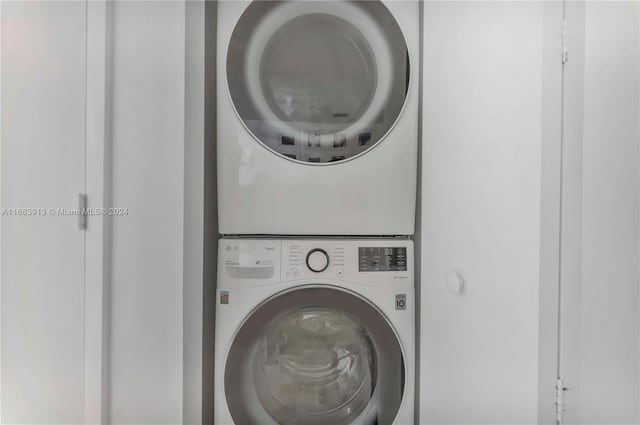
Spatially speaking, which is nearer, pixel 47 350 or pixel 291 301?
pixel 47 350

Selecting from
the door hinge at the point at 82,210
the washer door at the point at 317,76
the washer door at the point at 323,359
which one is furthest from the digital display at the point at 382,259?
the door hinge at the point at 82,210

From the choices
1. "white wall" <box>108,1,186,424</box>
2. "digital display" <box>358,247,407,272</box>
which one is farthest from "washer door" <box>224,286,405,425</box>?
"white wall" <box>108,1,186,424</box>

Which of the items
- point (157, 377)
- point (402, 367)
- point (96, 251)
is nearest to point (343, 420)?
point (402, 367)

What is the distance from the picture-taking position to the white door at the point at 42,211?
737mm

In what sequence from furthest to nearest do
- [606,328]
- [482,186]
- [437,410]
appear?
[437,410] < [482,186] < [606,328]

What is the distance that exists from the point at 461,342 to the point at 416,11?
1039 mm

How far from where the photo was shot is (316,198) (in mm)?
1005

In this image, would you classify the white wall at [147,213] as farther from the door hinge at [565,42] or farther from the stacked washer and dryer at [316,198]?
the door hinge at [565,42]

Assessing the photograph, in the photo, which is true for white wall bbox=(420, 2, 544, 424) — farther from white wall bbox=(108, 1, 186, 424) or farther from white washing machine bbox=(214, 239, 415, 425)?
white wall bbox=(108, 1, 186, 424)

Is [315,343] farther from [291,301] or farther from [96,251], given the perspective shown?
[96,251]

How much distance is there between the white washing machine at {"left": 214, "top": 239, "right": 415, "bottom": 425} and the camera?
3.17ft

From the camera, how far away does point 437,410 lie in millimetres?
929

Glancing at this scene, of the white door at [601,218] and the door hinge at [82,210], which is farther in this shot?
the door hinge at [82,210]

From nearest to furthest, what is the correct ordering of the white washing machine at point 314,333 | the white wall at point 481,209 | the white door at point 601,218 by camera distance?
the white door at point 601,218 → the white wall at point 481,209 → the white washing machine at point 314,333
